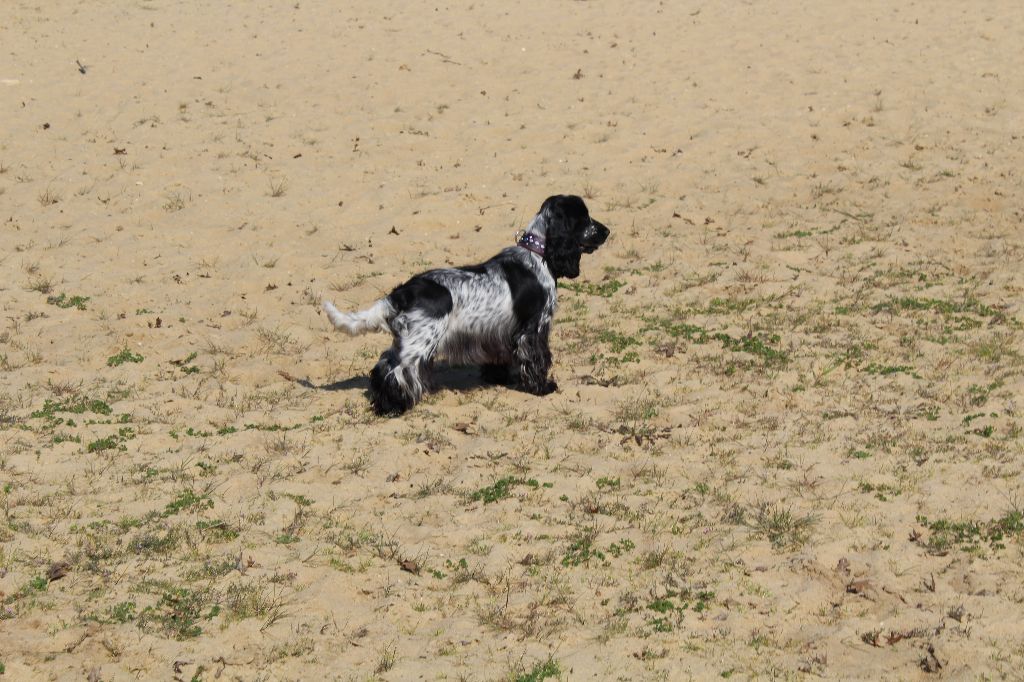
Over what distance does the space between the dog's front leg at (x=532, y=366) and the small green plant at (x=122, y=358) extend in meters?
3.40

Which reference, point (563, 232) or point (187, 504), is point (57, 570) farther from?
point (563, 232)

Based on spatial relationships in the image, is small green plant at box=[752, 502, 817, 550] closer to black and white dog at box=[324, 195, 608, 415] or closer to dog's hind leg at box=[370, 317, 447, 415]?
black and white dog at box=[324, 195, 608, 415]

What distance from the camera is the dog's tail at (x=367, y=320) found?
8.88 meters

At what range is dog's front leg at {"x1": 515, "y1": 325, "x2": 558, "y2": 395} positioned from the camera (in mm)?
9391

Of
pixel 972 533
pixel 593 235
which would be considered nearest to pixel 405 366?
pixel 593 235

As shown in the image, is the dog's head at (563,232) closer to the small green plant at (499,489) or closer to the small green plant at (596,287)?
Result: the small green plant at (596,287)

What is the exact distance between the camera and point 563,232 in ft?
32.4

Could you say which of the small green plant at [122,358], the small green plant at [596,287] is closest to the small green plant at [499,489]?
the small green plant at [122,358]

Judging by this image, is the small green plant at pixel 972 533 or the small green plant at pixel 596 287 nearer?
the small green plant at pixel 972 533

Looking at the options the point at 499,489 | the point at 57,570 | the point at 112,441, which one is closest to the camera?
the point at 57,570

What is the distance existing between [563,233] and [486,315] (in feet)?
3.55

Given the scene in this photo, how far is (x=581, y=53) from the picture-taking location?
1923cm

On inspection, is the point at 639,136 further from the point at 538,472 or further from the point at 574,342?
the point at 538,472

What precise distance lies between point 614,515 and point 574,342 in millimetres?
3573
